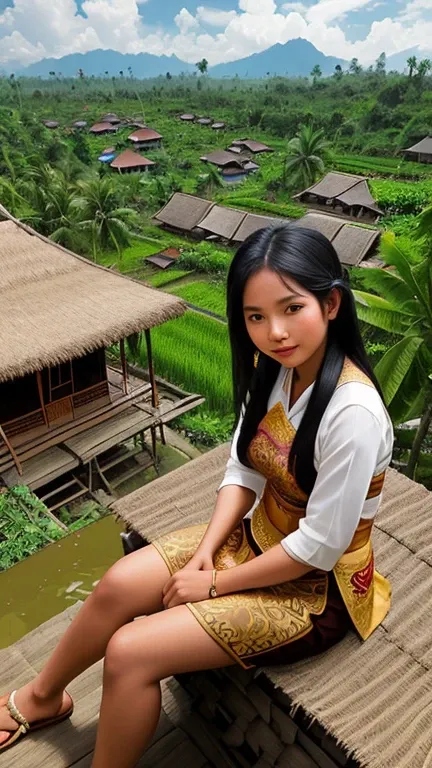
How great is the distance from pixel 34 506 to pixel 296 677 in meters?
4.57

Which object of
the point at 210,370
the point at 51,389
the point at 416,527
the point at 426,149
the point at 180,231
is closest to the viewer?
the point at 416,527

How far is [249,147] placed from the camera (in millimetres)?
29984

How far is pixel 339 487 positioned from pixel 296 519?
1.07 feet

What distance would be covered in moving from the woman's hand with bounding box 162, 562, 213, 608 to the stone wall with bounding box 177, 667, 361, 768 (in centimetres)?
32

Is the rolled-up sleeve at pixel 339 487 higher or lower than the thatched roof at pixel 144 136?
higher

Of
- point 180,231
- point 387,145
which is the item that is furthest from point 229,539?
point 387,145

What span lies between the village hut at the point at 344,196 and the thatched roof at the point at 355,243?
14.5ft

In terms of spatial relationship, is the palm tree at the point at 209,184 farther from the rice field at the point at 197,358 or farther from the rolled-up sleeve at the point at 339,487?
the rolled-up sleeve at the point at 339,487

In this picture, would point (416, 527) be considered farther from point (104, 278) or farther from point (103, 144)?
point (103, 144)

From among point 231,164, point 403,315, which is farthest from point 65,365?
point 231,164

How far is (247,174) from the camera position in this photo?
87.0ft

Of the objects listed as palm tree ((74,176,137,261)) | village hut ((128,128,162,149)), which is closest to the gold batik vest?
palm tree ((74,176,137,261))

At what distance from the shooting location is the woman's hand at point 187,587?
1.65 meters

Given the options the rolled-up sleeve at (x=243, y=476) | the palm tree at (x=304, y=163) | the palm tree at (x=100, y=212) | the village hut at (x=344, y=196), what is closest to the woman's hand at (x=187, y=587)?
the rolled-up sleeve at (x=243, y=476)
